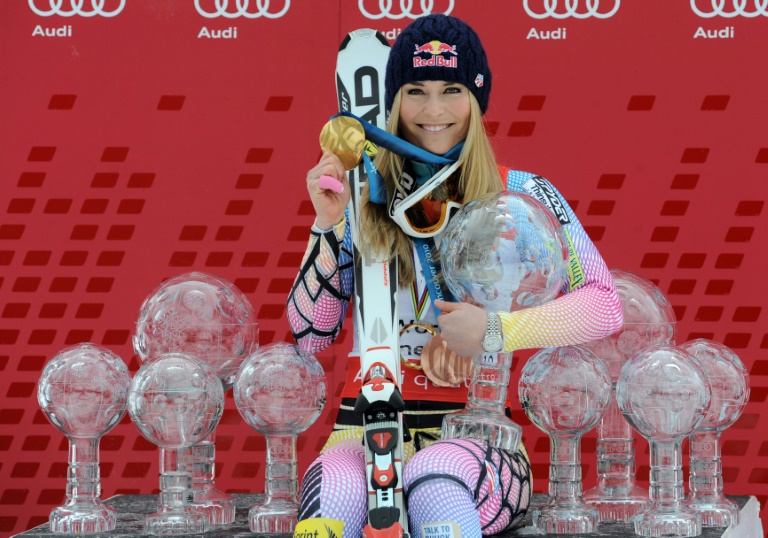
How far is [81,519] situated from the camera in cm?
253

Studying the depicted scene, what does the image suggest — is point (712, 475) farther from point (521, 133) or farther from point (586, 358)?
point (521, 133)

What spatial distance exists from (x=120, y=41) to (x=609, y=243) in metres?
1.63

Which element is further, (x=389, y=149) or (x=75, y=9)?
(x=75, y=9)

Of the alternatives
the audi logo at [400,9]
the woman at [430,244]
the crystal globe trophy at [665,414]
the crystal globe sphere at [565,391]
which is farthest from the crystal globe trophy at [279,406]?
the audi logo at [400,9]

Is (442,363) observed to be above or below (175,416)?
above

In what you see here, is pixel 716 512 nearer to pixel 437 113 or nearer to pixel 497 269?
pixel 497 269

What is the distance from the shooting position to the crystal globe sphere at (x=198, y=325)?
8.95 ft

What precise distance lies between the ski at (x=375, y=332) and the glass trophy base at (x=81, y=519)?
2.17 ft

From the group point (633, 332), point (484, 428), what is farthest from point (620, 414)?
point (484, 428)

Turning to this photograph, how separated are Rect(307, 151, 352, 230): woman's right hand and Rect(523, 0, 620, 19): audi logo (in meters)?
1.32

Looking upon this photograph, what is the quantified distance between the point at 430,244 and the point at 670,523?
2.53 ft

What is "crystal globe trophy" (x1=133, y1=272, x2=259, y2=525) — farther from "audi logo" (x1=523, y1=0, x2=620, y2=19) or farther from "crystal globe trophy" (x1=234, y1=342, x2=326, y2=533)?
"audi logo" (x1=523, y1=0, x2=620, y2=19)

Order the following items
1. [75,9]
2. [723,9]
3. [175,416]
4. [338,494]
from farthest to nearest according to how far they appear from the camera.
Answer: [75,9] → [723,9] → [175,416] → [338,494]

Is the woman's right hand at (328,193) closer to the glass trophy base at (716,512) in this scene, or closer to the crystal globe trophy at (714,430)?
the crystal globe trophy at (714,430)
